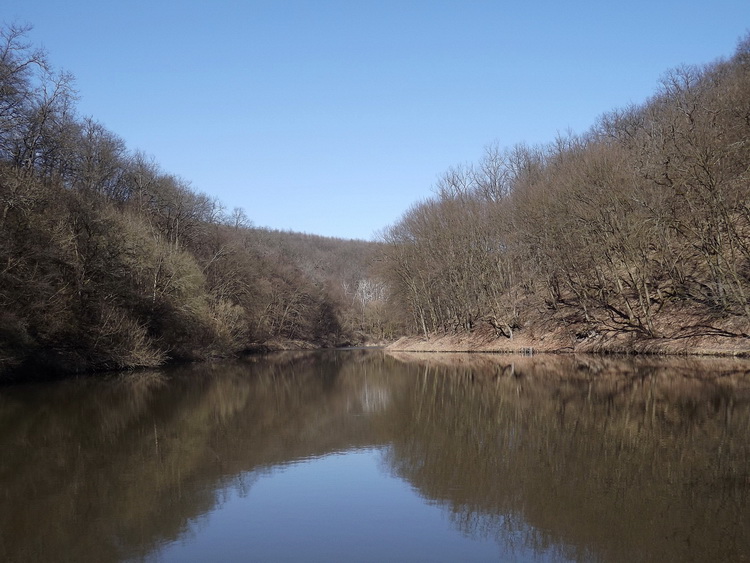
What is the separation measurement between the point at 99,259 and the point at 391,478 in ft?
83.5

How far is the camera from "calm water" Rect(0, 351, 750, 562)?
662 centimetres

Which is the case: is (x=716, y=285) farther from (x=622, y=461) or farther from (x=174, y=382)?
(x=174, y=382)

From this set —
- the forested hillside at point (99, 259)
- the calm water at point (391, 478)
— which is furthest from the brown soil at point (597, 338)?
the forested hillside at point (99, 259)

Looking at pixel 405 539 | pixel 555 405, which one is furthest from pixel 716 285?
pixel 405 539

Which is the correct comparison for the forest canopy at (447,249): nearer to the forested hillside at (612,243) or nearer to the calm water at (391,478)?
the forested hillside at (612,243)

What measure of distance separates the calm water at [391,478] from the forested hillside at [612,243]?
35.1 feet

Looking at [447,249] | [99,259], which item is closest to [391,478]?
[99,259]

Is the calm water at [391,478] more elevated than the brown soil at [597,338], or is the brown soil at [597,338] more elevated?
the brown soil at [597,338]

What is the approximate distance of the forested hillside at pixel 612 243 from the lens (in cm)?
2656

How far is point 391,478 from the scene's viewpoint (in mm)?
9625

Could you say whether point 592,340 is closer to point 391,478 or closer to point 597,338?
point 597,338

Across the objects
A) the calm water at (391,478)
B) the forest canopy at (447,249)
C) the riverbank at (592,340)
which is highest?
the forest canopy at (447,249)

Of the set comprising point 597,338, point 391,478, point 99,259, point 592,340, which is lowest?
point 391,478

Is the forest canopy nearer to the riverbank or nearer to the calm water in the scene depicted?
the riverbank
